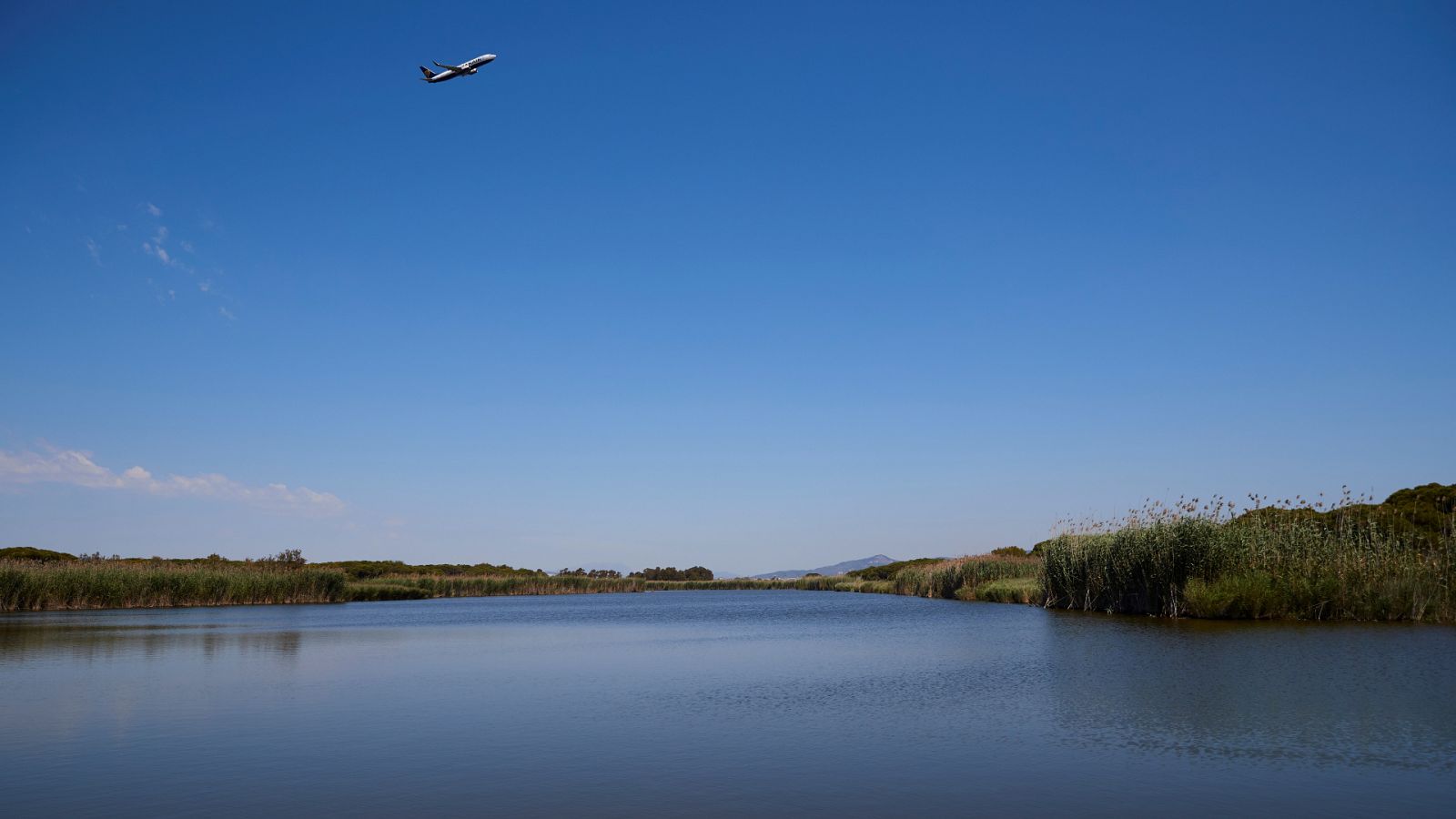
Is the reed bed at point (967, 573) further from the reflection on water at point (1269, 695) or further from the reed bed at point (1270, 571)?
the reflection on water at point (1269, 695)

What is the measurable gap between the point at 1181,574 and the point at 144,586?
43215 mm

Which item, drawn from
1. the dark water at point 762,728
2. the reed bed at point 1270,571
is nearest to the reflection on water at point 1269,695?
the dark water at point 762,728

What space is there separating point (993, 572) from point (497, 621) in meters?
25.0

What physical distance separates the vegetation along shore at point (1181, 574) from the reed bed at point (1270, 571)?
0.04m

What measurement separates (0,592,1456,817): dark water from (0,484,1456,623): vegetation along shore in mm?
2760

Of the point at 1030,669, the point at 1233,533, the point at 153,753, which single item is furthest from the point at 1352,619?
the point at 153,753

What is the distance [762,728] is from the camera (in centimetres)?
1175

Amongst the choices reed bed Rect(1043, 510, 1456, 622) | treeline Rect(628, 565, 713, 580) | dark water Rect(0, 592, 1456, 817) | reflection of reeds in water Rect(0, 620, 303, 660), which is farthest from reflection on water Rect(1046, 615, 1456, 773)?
treeline Rect(628, 565, 713, 580)

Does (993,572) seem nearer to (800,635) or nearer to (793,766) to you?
(800,635)

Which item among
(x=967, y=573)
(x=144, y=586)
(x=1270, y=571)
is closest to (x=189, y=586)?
(x=144, y=586)

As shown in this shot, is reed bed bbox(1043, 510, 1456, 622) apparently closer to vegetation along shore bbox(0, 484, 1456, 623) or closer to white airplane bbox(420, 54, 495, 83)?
vegetation along shore bbox(0, 484, 1456, 623)

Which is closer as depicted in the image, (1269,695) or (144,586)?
(1269,695)

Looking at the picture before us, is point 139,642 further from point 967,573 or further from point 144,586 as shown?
point 967,573

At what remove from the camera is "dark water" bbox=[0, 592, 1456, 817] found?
8.41 m
